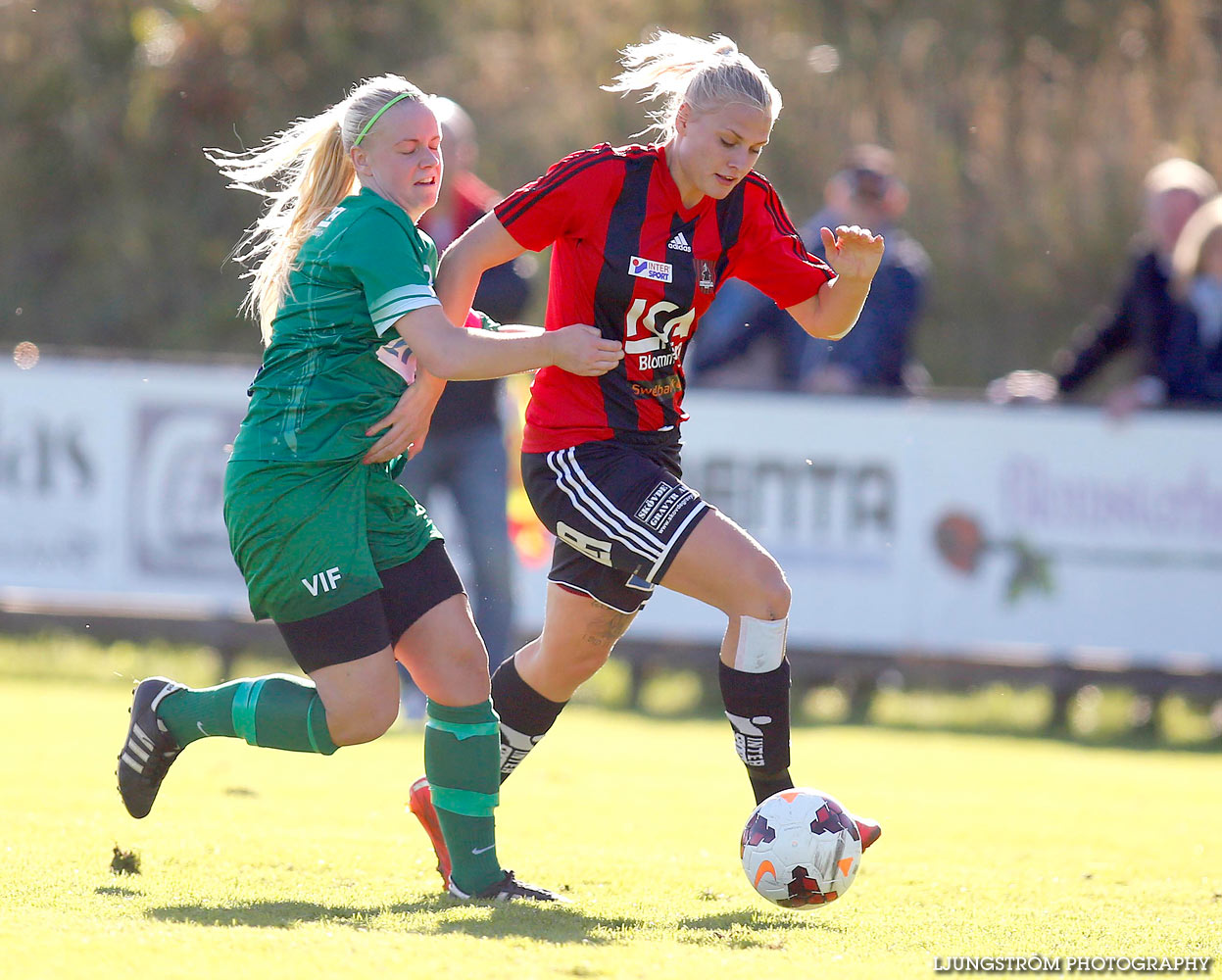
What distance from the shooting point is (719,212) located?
4684 mm

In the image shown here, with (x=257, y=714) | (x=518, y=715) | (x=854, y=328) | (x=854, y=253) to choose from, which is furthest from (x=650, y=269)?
(x=854, y=328)

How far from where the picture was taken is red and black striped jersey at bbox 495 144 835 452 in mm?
4516

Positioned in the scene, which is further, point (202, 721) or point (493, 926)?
point (202, 721)

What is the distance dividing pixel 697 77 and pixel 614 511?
1169mm

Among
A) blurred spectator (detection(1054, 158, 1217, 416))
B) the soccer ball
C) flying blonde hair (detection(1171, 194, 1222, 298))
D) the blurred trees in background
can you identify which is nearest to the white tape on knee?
the soccer ball

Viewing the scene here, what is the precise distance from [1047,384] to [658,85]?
6276 mm

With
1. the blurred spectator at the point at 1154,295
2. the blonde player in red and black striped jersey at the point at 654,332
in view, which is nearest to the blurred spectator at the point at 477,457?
the blonde player in red and black striped jersey at the point at 654,332

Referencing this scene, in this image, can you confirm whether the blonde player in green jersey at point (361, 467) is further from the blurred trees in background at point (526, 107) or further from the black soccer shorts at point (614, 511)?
the blurred trees in background at point (526, 107)

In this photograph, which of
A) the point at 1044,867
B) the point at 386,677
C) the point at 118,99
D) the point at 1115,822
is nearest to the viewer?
the point at 386,677

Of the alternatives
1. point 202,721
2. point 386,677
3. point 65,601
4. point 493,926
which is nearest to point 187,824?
point 202,721

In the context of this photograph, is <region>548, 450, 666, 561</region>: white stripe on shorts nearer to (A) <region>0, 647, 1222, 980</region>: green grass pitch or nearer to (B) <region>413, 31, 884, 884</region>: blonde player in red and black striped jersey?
(B) <region>413, 31, 884, 884</region>: blonde player in red and black striped jersey

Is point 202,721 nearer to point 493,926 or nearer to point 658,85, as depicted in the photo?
point 493,926

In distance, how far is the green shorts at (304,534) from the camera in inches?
163

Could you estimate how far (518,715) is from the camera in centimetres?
488
